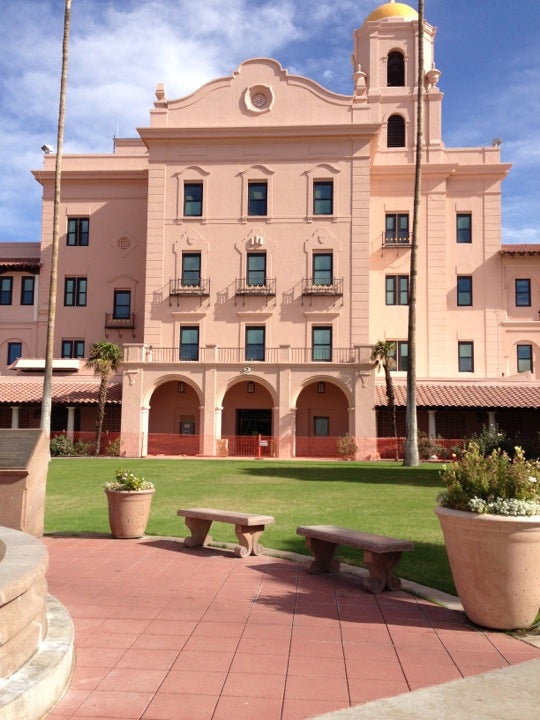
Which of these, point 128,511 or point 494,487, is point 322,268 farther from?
point 494,487

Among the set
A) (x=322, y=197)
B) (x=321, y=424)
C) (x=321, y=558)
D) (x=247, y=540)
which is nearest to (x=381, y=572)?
(x=321, y=558)

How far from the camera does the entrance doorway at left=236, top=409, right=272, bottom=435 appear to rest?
38000 mm

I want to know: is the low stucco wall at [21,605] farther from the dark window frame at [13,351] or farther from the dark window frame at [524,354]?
the dark window frame at [13,351]

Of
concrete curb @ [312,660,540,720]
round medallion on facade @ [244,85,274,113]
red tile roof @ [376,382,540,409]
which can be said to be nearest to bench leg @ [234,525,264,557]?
concrete curb @ [312,660,540,720]

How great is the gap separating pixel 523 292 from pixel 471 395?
823 centimetres

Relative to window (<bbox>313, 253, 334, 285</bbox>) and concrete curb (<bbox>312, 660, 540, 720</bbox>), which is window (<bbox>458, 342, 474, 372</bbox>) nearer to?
window (<bbox>313, 253, 334, 285</bbox>)

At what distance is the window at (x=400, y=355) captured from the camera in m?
37.6

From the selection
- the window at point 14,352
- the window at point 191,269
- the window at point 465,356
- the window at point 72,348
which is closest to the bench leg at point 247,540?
the window at point 191,269

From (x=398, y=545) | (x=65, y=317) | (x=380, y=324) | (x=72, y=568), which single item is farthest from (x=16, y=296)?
(x=398, y=545)

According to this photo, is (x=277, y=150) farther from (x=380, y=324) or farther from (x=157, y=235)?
(x=380, y=324)

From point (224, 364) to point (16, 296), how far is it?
14439mm

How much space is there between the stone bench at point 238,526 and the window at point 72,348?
3099 centimetres

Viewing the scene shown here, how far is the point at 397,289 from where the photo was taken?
38.7 metres

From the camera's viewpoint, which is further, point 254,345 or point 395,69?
point 395,69
